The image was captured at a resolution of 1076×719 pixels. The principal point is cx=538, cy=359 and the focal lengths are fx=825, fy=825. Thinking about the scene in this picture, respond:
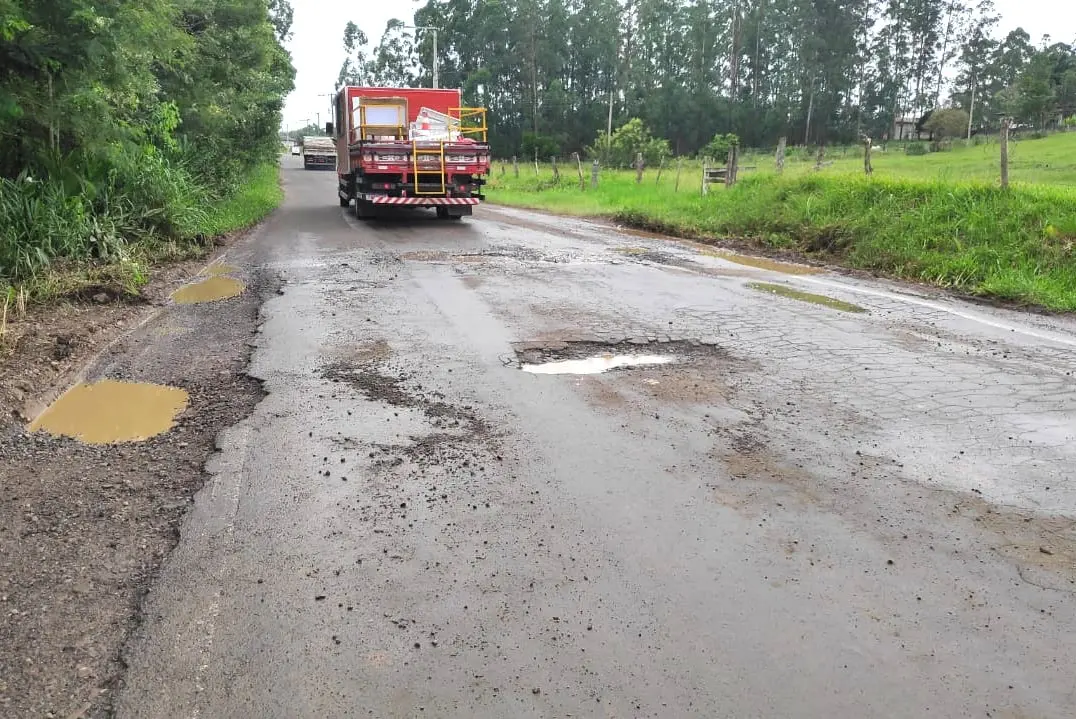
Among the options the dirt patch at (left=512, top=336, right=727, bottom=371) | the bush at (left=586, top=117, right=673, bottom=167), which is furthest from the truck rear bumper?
the bush at (left=586, top=117, right=673, bottom=167)

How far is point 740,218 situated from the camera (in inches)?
629

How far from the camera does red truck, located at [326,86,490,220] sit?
55.0 ft

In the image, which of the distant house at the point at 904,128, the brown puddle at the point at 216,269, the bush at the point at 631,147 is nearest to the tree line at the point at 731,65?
the distant house at the point at 904,128

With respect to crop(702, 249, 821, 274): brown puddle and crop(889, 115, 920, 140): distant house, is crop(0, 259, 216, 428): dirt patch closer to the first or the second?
crop(702, 249, 821, 274): brown puddle

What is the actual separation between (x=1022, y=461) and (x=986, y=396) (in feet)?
4.11

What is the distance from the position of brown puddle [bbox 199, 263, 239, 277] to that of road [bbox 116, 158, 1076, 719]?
4.42 m

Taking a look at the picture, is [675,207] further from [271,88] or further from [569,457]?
[569,457]

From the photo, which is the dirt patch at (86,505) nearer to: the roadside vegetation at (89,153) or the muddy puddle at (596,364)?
the muddy puddle at (596,364)

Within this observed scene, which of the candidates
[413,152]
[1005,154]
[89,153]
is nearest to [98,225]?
[89,153]

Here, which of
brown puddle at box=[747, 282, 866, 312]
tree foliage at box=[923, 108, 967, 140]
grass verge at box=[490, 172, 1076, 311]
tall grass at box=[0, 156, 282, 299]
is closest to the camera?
brown puddle at box=[747, 282, 866, 312]

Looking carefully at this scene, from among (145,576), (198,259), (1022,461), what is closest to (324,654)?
(145,576)

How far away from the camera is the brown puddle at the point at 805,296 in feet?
28.6

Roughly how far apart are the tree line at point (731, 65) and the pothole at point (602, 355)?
235ft

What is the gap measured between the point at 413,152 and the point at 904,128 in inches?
3130
